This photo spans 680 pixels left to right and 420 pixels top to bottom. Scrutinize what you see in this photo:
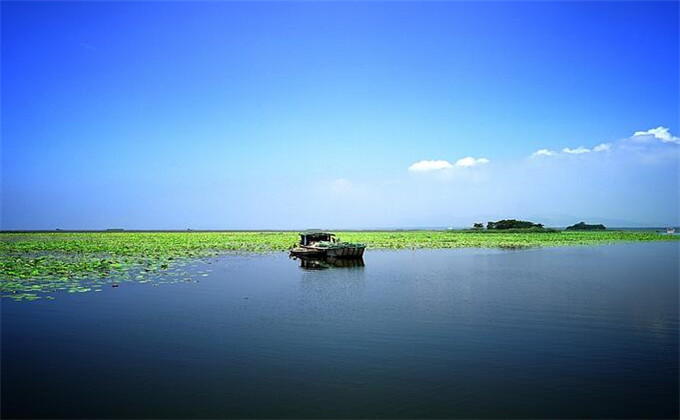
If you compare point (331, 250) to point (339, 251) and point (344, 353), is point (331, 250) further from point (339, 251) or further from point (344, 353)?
point (344, 353)

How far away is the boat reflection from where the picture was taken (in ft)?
106

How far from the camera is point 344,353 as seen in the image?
1077cm

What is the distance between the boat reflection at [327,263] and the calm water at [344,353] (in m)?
11.7

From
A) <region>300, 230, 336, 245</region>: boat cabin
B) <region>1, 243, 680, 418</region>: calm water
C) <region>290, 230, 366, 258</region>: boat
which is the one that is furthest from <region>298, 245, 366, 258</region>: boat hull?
<region>1, 243, 680, 418</region>: calm water

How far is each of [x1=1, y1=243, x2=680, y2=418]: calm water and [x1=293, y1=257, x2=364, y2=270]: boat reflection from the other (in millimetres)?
11653

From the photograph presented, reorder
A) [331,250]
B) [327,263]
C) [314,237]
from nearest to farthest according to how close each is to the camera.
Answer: [327,263]
[331,250]
[314,237]

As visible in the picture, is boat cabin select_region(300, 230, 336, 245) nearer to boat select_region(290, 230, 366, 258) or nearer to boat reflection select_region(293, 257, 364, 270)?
boat select_region(290, 230, 366, 258)

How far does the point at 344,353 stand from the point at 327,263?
24.2m

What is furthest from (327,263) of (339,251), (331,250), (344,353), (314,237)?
(344,353)

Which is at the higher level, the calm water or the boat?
the boat

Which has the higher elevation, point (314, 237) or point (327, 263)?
point (314, 237)

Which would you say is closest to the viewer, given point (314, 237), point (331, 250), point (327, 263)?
point (327, 263)

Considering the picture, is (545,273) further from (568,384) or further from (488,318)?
(568,384)

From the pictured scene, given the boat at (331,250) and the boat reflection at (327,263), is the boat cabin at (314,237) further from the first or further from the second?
the boat reflection at (327,263)
